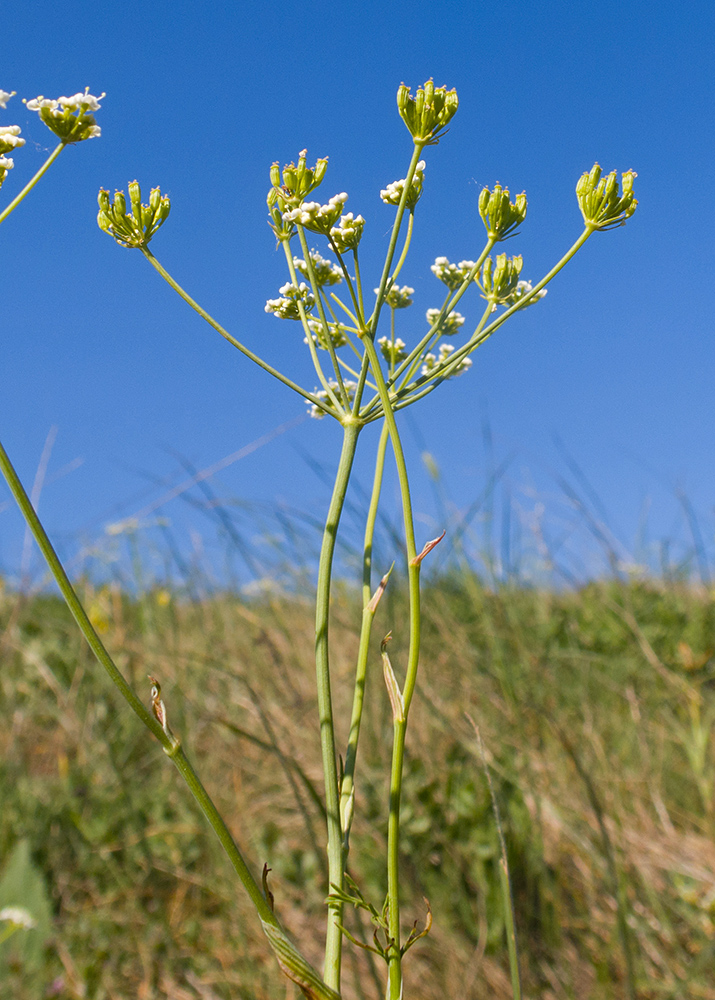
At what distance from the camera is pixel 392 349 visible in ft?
4.20

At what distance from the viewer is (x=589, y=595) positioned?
5.53 metres

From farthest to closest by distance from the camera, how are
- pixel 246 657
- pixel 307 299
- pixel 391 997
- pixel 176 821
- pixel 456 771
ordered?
1. pixel 246 657
2. pixel 176 821
3. pixel 456 771
4. pixel 307 299
5. pixel 391 997

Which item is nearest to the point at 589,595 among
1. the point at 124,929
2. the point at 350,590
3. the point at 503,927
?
the point at 350,590

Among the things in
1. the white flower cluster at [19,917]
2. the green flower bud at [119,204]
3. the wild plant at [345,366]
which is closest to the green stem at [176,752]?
the wild plant at [345,366]

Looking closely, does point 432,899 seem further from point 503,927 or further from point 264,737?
point 264,737

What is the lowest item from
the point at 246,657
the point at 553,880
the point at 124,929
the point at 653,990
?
the point at 124,929

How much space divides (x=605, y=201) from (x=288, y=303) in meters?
0.52

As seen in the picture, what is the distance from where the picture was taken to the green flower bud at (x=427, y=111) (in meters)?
1.06

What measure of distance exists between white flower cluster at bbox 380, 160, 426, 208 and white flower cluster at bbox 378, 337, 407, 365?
0.23 meters

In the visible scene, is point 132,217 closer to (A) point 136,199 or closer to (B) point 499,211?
(A) point 136,199

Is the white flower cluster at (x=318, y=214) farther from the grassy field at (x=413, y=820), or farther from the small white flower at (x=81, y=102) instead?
the grassy field at (x=413, y=820)

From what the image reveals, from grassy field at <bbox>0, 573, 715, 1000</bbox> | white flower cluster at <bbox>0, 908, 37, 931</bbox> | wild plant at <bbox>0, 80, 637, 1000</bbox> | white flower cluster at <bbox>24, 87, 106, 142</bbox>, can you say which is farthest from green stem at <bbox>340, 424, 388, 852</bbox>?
white flower cluster at <bbox>0, 908, 37, 931</bbox>

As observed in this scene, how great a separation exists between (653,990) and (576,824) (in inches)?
21.7

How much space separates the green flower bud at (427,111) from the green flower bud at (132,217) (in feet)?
1.27
